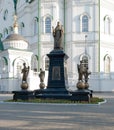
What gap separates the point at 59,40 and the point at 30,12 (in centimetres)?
2812

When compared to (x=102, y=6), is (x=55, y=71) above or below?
below

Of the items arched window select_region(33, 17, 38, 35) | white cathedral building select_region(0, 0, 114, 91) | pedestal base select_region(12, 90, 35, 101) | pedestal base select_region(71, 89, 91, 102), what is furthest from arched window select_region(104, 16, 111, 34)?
pedestal base select_region(71, 89, 91, 102)

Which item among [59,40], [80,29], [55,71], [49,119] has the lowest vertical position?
[49,119]

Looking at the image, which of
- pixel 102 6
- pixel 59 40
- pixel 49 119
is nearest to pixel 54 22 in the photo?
pixel 102 6

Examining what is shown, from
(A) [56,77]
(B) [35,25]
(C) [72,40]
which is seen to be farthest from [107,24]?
(A) [56,77]

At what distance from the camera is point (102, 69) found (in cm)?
4638

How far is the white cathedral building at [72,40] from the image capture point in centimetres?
4441

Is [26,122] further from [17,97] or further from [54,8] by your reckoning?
[54,8]

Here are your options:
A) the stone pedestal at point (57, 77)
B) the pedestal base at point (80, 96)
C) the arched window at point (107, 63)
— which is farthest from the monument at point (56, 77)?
the arched window at point (107, 63)

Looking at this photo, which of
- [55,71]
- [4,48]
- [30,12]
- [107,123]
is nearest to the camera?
[107,123]

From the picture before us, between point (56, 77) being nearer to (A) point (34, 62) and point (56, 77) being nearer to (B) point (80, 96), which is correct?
(B) point (80, 96)

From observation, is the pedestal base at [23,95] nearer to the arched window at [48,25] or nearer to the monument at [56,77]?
the monument at [56,77]

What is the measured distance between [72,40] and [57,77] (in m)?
24.4

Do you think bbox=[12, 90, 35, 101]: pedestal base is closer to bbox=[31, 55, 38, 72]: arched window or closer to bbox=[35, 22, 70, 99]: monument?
bbox=[35, 22, 70, 99]: monument
